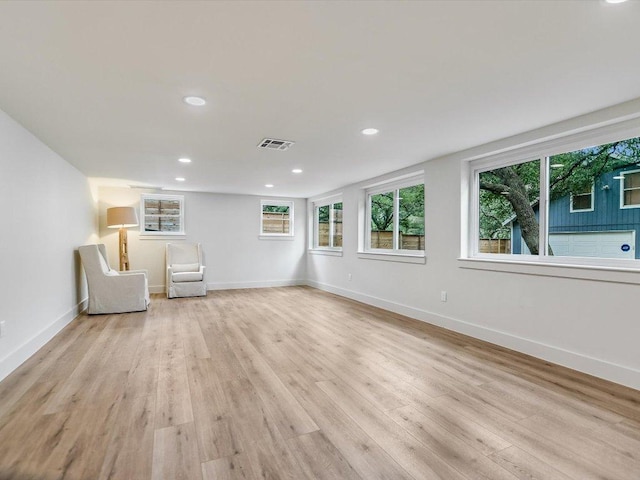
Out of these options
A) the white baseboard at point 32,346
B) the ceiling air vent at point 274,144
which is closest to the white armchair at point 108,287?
the white baseboard at point 32,346

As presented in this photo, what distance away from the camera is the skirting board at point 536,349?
254 centimetres

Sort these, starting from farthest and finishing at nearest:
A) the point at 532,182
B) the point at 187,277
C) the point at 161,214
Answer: the point at 161,214
the point at 187,277
the point at 532,182

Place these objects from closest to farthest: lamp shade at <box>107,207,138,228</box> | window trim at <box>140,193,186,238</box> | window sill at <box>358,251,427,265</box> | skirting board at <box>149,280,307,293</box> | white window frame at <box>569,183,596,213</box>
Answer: white window frame at <box>569,183,596,213</box>, window sill at <box>358,251,427,265</box>, lamp shade at <box>107,207,138,228</box>, window trim at <box>140,193,186,238</box>, skirting board at <box>149,280,307,293</box>

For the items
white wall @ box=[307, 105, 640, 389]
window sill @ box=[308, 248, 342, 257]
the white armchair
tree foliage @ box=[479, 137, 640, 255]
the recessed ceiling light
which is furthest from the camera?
window sill @ box=[308, 248, 342, 257]

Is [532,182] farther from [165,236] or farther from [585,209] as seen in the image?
[165,236]

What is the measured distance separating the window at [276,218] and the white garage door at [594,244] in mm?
5701

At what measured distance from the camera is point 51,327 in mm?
3678

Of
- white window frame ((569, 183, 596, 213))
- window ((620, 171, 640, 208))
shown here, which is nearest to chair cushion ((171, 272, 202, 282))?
white window frame ((569, 183, 596, 213))

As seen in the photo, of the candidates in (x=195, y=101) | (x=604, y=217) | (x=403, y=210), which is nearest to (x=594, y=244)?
(x=604, y=217)

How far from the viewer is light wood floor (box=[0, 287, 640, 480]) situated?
160 centimetres

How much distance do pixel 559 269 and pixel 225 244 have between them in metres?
6.10

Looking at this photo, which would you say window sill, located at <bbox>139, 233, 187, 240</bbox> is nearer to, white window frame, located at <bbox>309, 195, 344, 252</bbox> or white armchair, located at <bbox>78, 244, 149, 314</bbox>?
white armchair, located at <bbox>78, 244, 149, 314</bbox>

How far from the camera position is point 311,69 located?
2.04 metres

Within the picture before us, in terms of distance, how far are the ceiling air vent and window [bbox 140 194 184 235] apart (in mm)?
4059
